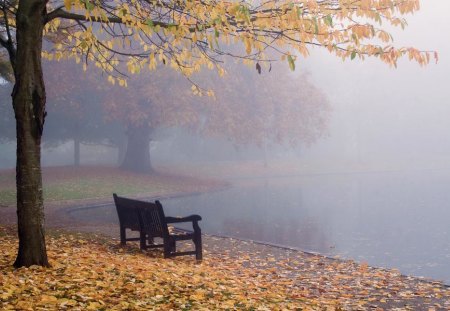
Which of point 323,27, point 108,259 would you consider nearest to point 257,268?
point 108,259

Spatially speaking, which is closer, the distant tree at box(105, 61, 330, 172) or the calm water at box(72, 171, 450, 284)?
the calm water at box(72, 171, 450, 284)

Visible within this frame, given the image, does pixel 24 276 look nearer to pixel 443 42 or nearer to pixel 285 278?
pixel 285 278

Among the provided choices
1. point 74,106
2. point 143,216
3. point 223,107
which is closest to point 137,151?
point 74,106

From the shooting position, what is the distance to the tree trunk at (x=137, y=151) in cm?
3984

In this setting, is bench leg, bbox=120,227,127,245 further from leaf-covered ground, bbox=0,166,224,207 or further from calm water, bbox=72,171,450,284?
leaf-covered ground, bbox=0,166,224,207

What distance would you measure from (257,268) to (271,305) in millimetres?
3755

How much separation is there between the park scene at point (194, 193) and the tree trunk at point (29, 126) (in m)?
0.02

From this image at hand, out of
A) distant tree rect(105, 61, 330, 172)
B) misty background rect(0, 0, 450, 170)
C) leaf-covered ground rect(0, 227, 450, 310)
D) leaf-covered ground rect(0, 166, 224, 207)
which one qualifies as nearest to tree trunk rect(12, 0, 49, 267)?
leaf-covered ground rect(0, 227, 450, 310)

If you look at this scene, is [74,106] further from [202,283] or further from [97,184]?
[202,283]

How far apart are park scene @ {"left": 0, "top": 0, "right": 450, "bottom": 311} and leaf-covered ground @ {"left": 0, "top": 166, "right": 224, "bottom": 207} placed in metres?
0.17

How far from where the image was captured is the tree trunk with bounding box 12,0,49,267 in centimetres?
840

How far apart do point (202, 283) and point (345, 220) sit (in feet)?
38.6

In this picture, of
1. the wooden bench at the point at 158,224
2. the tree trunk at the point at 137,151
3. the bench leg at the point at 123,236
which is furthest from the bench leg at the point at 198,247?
the tree trunk at the point at 137,151

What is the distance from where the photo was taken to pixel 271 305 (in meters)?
7.19
